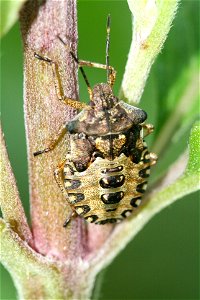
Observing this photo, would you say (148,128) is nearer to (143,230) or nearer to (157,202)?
(157,202)

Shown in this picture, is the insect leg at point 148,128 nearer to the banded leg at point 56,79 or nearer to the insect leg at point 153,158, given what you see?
the insect leg at point 153,158

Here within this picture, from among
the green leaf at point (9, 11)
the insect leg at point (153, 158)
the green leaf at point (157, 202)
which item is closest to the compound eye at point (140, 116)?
the insect leg at point (153, 158)

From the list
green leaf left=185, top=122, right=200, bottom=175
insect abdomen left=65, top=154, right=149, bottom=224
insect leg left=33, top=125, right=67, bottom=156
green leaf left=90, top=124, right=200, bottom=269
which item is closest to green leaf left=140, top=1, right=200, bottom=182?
insect abdomen left=65, top=154, right=149, bottom=224

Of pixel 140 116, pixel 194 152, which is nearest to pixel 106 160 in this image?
pixel 140 116

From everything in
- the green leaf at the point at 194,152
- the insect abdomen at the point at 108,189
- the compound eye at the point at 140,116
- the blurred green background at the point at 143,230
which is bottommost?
the blurred green background at the point at 143,230

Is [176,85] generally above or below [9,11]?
below

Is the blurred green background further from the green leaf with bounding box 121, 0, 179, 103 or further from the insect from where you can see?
the green leaf with bounding box 121, 0, 179, 103

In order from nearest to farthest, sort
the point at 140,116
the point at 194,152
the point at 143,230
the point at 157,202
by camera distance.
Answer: the point at 194,152
the point at 157,202
the point at 140,116
the point at 143,230

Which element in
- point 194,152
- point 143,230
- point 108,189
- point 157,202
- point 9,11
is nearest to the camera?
point 9,11
